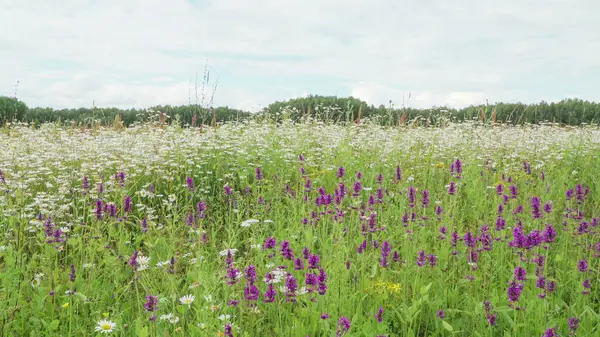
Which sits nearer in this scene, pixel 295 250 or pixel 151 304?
pixel 151 304

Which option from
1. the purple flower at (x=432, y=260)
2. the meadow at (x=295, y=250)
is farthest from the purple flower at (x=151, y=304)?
the purple flower at (x=432, y=260)

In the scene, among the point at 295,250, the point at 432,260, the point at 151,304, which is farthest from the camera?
the point at 295,250

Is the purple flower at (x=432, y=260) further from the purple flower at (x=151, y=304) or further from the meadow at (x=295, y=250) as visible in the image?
the purple flower at (x=151, y=304)

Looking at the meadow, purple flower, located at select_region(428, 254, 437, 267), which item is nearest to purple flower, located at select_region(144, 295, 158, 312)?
the meadow

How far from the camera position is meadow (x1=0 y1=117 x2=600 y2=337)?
124 inches

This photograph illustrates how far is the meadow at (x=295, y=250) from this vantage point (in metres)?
3.15

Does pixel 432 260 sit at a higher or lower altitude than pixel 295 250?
higher

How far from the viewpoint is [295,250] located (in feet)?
14.0

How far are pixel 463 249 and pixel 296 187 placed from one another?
2.62 meters

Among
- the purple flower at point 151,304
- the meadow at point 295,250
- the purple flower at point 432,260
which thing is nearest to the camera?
the purple flower at point 151,304

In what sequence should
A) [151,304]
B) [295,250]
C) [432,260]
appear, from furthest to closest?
1. [295,250]
2. [432,260]
3. [151,304]

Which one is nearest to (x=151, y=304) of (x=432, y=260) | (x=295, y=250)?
(x=295, y=250)

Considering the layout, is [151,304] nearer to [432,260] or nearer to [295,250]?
[295,250]

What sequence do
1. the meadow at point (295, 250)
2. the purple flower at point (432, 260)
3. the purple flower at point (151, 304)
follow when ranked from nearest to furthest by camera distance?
1. the purple flower at point (151, 304)
2. the meadow at point (295, 250)
3. the purple flower at point (432, 260)
